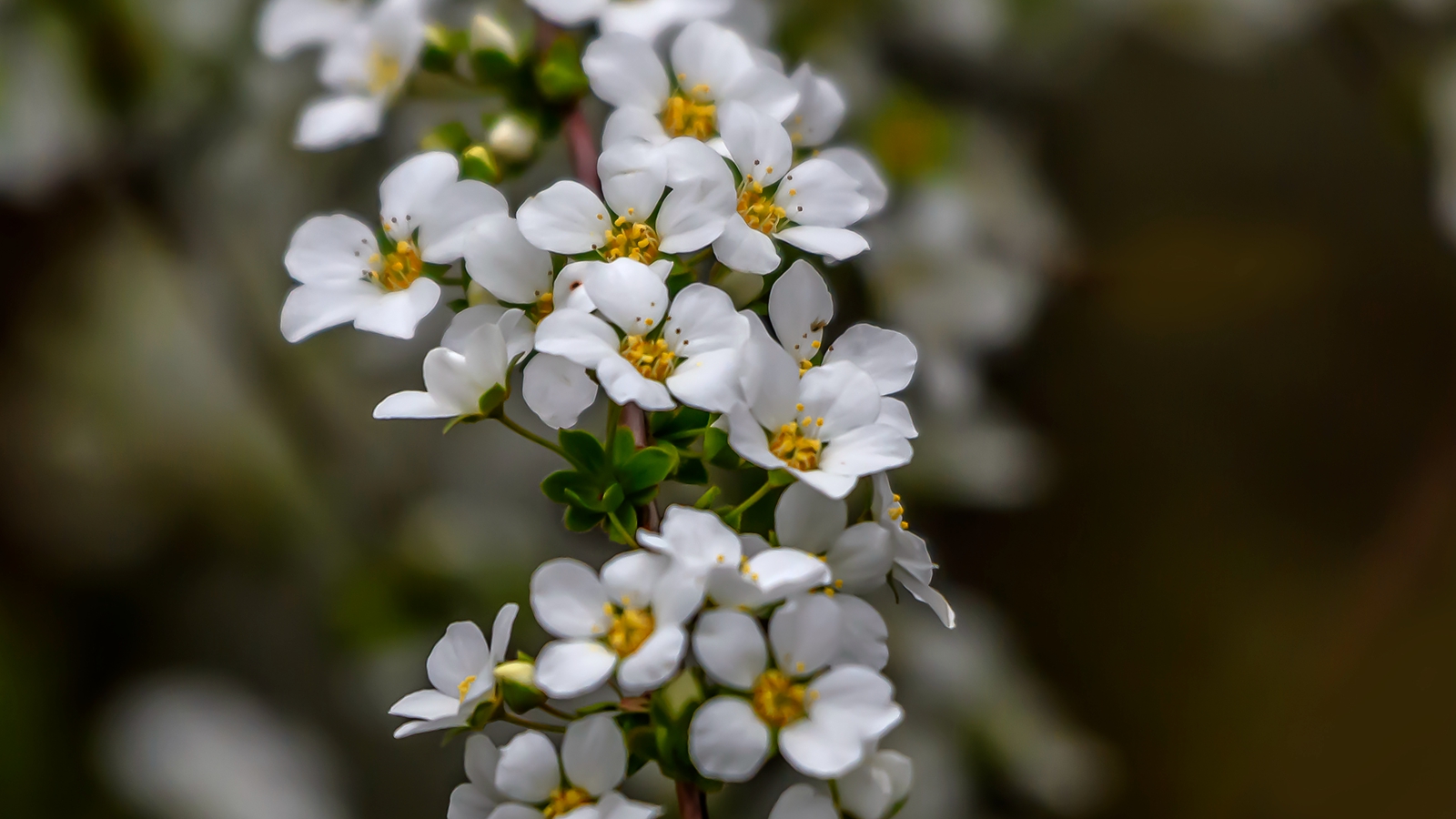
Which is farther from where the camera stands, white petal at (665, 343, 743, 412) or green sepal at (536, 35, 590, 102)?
green sepal at (536, 35, 590, 102)

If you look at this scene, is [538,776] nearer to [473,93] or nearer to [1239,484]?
[473,93]

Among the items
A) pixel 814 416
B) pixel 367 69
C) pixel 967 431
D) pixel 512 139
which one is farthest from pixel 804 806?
pixel 967 431

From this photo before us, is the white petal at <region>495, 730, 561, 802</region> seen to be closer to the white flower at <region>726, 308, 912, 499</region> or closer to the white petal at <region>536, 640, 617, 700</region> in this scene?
the white petal at <region>536, 640, 617, 700</region>

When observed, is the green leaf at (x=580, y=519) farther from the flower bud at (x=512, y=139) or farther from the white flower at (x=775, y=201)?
the flower bud at (x=512, y=139)

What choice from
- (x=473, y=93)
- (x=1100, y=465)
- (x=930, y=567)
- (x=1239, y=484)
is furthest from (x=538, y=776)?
(x=1239, y=484)

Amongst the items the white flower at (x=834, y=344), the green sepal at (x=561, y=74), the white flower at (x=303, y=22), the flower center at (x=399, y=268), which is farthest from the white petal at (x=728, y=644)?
the white flower at (x=303, y=22)

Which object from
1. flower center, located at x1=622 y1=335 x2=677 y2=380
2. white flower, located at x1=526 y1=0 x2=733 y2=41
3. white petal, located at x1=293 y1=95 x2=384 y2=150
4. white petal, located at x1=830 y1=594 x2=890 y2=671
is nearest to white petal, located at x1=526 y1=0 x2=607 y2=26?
white flower, located at x1=526 y1=0 x2=733 y2=41
